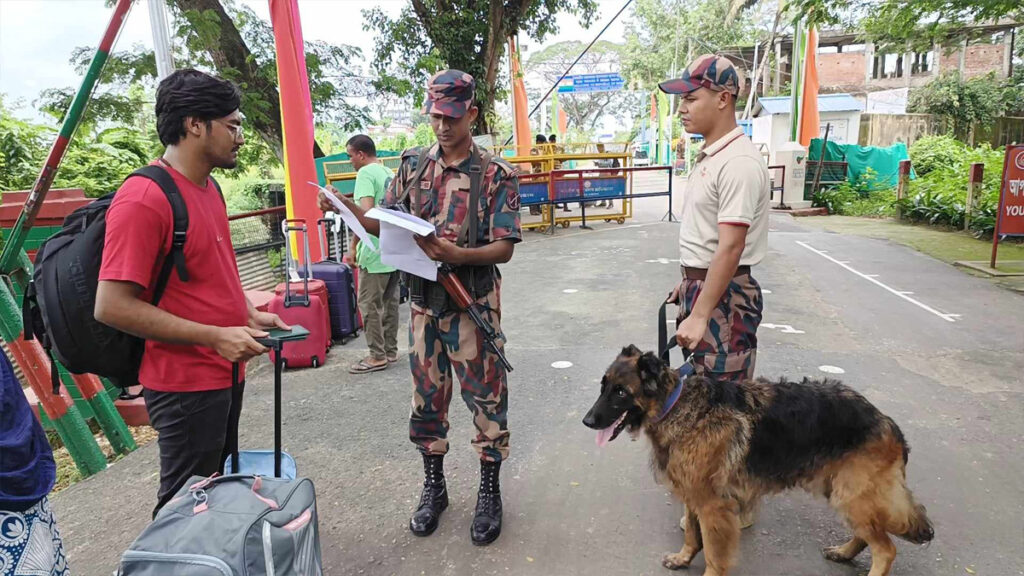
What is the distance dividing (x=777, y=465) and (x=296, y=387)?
12.7 ft

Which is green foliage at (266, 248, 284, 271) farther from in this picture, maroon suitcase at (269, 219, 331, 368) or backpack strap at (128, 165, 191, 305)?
backpack strap at (128, 165, 191, 305)

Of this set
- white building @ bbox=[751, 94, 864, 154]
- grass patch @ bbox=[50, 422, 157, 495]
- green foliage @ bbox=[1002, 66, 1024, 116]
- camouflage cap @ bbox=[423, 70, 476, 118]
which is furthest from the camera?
white building @ bbox=[751, 94, 864, 154]

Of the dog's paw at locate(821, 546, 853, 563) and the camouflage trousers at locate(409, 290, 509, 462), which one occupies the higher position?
the camouflage trousers at locate(409, 290, 509, 462)

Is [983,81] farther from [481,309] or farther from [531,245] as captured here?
[481,309]

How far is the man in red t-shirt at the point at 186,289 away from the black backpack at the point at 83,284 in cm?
3

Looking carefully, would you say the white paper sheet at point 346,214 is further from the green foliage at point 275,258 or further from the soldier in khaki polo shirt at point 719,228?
the green foliage at point 275,258

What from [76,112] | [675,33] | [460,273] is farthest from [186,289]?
[675,33]

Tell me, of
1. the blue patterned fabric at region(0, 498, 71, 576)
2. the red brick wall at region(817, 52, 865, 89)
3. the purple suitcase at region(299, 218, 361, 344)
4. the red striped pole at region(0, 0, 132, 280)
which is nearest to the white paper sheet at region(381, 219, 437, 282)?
the blue patterned fabric at region(0, 498, 71, 576)

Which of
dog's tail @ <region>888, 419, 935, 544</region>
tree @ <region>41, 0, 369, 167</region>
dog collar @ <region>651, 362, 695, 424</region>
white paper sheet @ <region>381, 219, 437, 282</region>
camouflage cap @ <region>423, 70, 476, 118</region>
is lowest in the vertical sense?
dog's tail @ <region>888, 419, 935, 544</region>

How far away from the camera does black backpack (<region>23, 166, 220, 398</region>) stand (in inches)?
71.5

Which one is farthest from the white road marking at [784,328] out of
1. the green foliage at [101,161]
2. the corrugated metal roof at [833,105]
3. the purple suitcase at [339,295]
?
the corrugated metal roof at [833,105]

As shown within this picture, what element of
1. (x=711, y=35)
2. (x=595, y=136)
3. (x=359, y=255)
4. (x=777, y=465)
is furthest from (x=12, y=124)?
(x=595, y=136)

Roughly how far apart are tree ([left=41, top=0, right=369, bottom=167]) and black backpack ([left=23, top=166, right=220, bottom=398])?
718 cm

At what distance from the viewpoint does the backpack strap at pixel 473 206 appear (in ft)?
9.03
